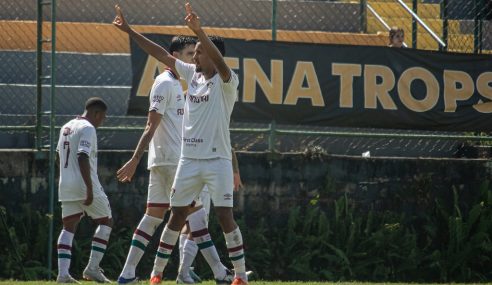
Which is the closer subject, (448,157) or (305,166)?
(305,166)

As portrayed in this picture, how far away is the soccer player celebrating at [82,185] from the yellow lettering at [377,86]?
4010 millimetres

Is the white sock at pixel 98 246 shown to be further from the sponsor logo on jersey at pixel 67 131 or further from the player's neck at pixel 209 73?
the player's neck at pixel 209 73

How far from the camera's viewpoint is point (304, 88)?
13.9 meters

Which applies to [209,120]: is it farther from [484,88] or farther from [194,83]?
[484,88]

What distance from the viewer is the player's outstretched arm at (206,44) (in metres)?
8.62

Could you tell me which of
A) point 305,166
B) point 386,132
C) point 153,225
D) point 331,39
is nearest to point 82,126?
point 153,225

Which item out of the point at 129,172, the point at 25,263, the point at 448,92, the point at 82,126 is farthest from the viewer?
the point at 448,92

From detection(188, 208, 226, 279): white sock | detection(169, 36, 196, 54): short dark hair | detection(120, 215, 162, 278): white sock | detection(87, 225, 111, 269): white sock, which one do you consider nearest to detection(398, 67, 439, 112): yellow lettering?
detection(169, 36, 196, 54): short dark hair

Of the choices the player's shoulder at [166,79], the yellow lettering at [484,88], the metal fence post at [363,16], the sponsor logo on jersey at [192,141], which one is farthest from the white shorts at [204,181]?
the metal fence post at [363,16]

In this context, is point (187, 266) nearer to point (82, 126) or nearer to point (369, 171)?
point (82, 126)

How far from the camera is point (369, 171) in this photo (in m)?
13.9

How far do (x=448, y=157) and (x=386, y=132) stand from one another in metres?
0.94

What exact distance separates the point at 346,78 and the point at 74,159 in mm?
4161

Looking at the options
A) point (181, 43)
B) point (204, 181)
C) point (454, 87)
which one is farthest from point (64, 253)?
point (454, 87)
